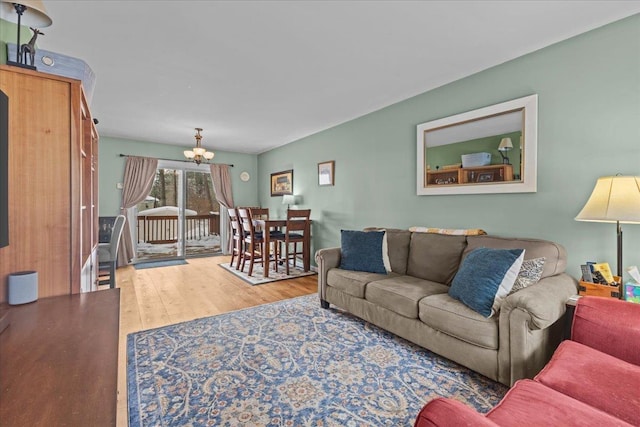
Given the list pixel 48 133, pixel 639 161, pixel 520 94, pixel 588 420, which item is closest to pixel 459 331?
pixel 588 420

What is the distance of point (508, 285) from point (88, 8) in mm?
3302

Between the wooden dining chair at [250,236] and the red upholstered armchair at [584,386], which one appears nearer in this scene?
the red upholstered armchair at [584,386]

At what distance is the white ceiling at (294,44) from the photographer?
1959 millimetres

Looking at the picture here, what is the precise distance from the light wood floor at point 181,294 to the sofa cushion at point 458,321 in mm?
1933

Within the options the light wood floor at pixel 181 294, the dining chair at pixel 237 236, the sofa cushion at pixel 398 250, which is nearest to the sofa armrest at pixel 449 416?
the light wood floor at pixel 181 294

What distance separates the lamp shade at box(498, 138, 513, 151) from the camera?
261 cm

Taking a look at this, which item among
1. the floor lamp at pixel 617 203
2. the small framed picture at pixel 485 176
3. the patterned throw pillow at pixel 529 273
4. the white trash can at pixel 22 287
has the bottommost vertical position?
the patterned throw pillow at pixel 529 273

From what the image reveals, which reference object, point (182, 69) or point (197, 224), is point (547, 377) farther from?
point (197, 224)

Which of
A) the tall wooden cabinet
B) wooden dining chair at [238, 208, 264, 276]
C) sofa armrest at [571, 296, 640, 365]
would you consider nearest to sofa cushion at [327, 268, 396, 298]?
sofa armrest at [571, 296, 640, 365]

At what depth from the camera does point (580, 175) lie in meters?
2.22

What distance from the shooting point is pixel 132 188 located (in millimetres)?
5754

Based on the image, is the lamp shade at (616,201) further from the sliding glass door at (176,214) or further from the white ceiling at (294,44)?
the sliding glass door at (176,214)

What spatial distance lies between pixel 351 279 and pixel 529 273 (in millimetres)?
1422

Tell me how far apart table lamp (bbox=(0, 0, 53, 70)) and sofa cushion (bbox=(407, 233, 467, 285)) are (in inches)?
119
